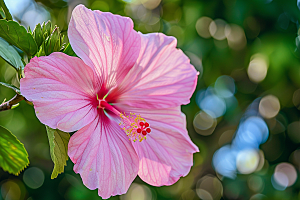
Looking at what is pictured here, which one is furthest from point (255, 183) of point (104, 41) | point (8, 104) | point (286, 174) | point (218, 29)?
point (8, 104)

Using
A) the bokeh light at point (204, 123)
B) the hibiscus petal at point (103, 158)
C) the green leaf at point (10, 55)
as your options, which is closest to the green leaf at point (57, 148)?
the hibiscus petal at point (103, 158)

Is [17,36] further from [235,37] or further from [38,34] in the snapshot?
[235,37]

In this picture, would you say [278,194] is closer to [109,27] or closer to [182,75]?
[182,75]

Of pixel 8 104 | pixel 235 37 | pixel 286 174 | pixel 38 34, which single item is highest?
pixel 38 34

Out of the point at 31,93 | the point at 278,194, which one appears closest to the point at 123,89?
the point at 31,93

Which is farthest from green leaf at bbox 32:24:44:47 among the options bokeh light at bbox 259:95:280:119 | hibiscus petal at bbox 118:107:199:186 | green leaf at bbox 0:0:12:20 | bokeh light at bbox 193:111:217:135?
bokeh light at bbox 259:95:280:119

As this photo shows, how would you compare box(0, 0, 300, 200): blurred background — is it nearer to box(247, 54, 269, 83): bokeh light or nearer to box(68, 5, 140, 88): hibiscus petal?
box(247, 54, 269, 83): bokeh light
